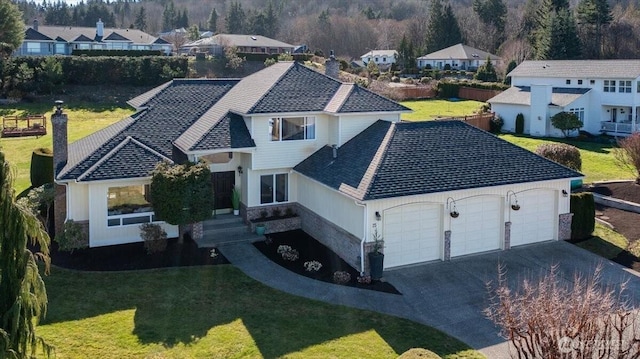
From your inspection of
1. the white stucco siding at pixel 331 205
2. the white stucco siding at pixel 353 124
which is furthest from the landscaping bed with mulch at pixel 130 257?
the white stucco siding at pixel 353 124

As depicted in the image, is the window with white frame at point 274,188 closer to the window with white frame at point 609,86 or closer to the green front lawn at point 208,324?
the green front lawn at point 208,324

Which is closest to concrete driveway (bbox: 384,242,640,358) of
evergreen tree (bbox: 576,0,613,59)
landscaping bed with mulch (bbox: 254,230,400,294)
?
landscaping bed with mulch (bbox: 254,230,400,294)

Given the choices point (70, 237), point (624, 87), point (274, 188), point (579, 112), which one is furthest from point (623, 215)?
point (624, 87)

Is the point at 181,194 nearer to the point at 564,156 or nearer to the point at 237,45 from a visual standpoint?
the point at 564,156

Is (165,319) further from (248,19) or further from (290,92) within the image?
(248,19)

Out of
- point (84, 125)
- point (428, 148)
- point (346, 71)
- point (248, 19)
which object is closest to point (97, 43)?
point (346, 71)
